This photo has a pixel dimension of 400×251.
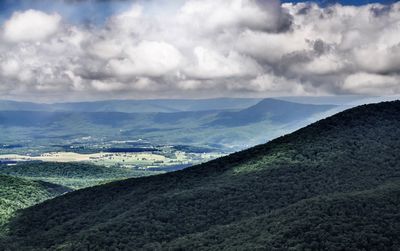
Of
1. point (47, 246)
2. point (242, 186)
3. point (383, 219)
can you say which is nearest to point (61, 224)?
point (47, 246)

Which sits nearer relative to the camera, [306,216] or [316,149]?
[306,216]

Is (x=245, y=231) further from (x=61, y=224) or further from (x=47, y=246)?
(x=61, y=224)

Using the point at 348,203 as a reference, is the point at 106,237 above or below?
below

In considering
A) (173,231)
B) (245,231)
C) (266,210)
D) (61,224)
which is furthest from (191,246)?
(61,224)

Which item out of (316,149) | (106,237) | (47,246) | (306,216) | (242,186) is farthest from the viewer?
(316,149)

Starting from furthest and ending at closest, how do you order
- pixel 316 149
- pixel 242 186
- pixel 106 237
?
pixel 316 149, pixel 242 186, pixel 106 237

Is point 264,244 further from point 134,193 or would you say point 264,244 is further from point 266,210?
point 134,193
